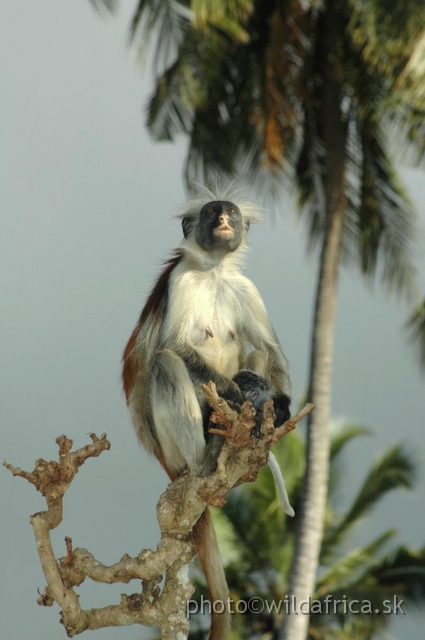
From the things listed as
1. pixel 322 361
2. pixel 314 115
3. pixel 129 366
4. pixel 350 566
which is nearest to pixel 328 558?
pixel 350 566

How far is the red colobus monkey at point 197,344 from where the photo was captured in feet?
22.9

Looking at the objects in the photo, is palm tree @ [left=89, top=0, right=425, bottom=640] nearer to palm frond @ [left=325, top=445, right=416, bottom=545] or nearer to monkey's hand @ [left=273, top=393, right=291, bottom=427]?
palm frond @ [left=325, top=445, right=416, bottom=545]

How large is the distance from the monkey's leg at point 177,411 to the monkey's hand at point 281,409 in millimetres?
522

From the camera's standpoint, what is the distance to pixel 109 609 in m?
6.46

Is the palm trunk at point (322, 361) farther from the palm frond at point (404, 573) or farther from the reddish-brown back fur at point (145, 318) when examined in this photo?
the reddish-brown back fur at point (145, 318)

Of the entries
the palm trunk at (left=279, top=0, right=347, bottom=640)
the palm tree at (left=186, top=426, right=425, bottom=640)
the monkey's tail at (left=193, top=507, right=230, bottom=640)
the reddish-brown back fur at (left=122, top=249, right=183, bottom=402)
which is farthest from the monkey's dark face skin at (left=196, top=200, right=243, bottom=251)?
the palm tree at (left=186, top=426, right=425, bottom=640)

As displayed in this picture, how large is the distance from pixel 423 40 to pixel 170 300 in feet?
32.8

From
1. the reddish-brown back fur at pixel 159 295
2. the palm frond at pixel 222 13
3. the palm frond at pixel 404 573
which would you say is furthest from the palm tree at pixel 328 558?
the reddish-brown back fur at pixel 159 295

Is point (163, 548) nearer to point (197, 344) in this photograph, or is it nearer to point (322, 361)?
point (197, 344)

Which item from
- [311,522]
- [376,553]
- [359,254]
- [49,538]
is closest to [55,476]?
[49,538]

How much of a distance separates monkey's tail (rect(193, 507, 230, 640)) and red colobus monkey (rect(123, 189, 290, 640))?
6cm

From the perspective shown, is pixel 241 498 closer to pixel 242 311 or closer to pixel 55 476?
pixel 242 311

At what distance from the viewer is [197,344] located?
7469mm

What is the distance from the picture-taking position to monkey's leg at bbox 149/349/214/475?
695 centimetres
